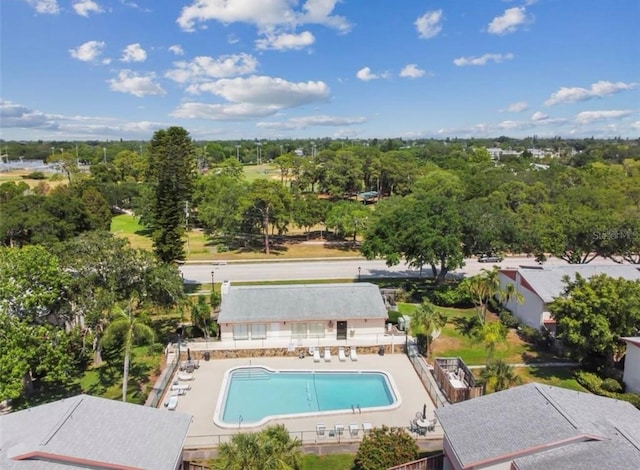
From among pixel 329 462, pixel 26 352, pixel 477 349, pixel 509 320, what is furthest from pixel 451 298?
pixel 26 352

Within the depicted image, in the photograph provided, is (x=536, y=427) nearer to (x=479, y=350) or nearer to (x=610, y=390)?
(x=610, y=390)

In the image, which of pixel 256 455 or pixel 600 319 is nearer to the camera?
pixel 256 455

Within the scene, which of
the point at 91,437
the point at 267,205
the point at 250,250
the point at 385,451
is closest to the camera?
the point at 91,437

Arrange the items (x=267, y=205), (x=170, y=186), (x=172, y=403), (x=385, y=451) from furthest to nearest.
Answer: (x=267, y=205) < (x=170, y=186) < (x=172, y=403) < (x=385, y=451)

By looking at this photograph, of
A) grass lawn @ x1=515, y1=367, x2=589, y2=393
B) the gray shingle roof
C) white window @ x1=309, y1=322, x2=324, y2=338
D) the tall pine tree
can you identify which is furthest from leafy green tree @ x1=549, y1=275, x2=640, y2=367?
the tall pine tree

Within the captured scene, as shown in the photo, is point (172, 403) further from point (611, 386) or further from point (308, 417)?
point (611, 386)
